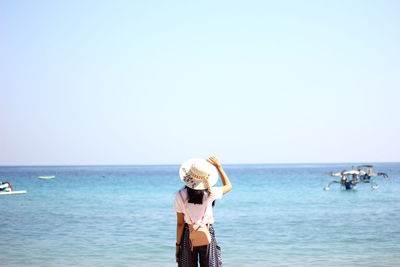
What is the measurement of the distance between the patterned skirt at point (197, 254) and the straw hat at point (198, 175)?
1.44 feet

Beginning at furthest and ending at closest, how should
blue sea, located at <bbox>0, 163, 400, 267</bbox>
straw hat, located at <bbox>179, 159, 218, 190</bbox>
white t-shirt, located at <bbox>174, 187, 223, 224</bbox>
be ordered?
blue sea, located at <bbox>0, 163, 400, 267</bbox> → white t-shirt, located at <bbox>174, 187, 223, 224</bbox> → straw hat, located at <bbox>179, 159, 218, 190</bbox>

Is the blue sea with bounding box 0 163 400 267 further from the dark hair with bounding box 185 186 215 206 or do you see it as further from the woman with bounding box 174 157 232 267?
the dark hair with bounding box 185 186 215 206

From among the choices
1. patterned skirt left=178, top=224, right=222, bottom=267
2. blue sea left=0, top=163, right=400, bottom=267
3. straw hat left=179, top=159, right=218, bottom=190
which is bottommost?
blue sea left=0, top=163, right=400, bottom=267

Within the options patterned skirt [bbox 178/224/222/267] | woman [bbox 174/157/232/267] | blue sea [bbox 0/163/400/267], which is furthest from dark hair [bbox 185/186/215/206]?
blue sea [bbox 0/163/400/267]

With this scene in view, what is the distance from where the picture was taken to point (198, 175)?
181 inches

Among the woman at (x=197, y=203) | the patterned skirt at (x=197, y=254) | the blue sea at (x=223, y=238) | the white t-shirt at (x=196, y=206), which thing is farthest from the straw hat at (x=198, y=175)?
the blue sea at (x=223, y=238)

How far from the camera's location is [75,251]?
1205 cm

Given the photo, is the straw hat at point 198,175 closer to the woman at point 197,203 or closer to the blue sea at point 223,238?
the woman at point 197,203

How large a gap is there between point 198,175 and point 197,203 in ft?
0.88

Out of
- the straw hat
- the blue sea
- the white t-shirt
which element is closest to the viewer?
the straw hat

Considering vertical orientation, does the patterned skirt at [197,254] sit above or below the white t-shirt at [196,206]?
below

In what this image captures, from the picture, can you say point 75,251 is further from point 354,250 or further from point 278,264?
point 354,250

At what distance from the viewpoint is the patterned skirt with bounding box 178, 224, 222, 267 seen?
15.7 ft

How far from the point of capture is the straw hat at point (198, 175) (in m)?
4.61
